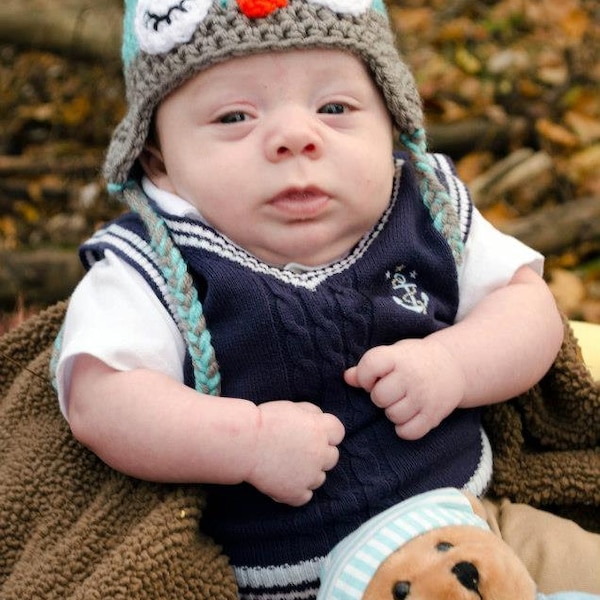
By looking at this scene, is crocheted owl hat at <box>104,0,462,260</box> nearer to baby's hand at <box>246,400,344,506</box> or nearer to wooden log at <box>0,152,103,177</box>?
baby's hand at <box>246,400,344,506</box>

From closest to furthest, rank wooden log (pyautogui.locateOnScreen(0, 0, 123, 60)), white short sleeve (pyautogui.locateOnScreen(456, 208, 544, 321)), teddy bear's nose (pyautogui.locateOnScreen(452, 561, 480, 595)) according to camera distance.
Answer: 1. teddy bear's nose (pyautogui.locateOnScreen(452, 561, 480, 595))
2. white short sleeve (pyautogui.locateOnScreen(456, 208, 544, 321))
3. wooden log (pyautogui.locateOnScreen(0, 0, 123, 60))

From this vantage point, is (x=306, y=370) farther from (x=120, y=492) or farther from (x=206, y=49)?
(x=206, y=49)

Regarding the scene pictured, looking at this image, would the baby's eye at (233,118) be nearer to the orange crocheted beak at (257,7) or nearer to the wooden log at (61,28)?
the orange crocheted beak at (257,7)

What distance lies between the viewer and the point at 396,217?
1.65 m

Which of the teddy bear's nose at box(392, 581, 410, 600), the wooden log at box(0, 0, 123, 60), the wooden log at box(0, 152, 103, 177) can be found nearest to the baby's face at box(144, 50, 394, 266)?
the teddy bear's nose at box(392, 581, 410, 600)

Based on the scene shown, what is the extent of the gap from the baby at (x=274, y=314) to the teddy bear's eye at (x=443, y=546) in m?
0.24

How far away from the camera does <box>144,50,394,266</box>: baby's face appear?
1495mm

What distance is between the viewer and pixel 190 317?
1.48 m

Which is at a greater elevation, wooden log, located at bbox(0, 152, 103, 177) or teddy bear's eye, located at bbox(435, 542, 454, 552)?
teddy bear's eye, located at bbox(435, 542, 454, 552)

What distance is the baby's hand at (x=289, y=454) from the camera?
1400mm

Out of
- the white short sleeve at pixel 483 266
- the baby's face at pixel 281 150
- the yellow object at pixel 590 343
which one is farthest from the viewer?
the yellow object at pixel 590 343

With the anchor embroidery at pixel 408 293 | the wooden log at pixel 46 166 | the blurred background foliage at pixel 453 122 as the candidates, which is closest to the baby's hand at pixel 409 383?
the anchor embroidery at pixel 408 293

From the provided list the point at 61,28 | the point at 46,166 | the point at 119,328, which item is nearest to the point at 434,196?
the point at 119,328

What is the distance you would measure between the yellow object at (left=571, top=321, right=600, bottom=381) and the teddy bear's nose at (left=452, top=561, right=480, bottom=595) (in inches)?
32.2
